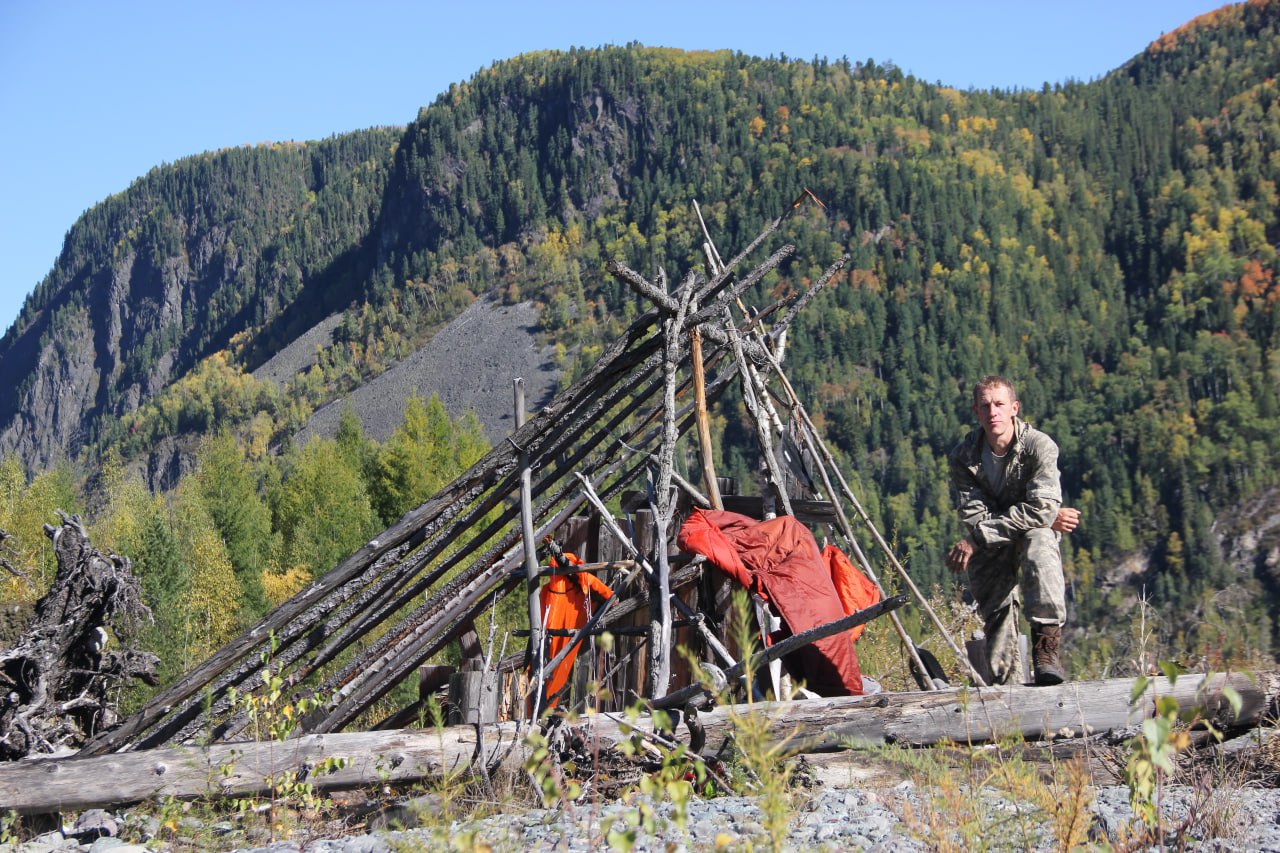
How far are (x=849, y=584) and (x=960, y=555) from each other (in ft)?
5.30

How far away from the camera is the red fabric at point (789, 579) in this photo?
20.7 feet

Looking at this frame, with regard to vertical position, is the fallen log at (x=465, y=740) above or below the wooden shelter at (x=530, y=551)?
below

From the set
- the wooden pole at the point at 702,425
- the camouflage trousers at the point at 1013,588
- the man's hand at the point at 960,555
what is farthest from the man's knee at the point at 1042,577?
the wooden pole at the point at 702,425

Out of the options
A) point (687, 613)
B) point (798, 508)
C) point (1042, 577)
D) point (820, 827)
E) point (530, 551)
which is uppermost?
point (798, 508)

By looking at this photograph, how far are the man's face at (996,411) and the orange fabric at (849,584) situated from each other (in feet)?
5.54

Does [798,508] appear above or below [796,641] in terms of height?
above

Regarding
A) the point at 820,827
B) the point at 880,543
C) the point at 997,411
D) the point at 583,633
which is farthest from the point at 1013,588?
the point at 583,633

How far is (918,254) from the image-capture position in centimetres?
13550

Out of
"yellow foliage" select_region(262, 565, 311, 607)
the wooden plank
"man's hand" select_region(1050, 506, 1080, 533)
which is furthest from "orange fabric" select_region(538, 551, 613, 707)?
"yellow foliage" select_region(262, 565, 311, 607)

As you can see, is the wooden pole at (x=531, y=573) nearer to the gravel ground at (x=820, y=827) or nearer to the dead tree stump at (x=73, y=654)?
the gravel ground at (x=820, y=827)

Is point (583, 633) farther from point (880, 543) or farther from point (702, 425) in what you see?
point (880, 543)

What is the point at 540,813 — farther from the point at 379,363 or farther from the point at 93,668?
the point at 379,363

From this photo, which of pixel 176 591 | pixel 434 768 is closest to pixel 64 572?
pixel 434 768

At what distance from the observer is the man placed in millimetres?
5777
